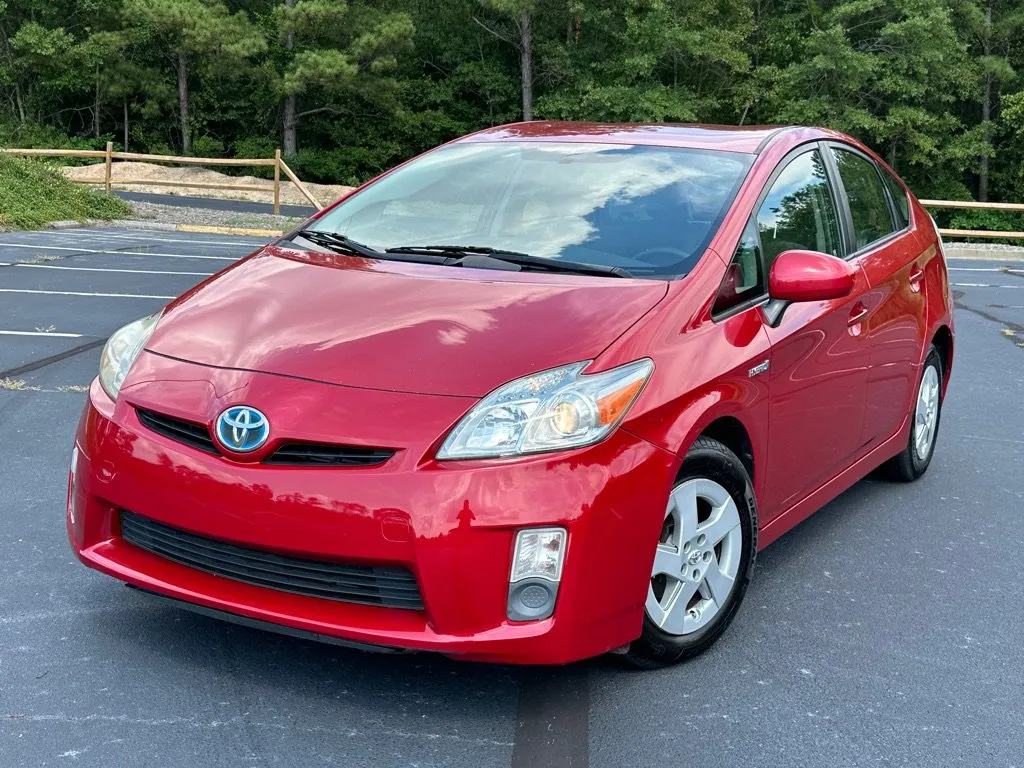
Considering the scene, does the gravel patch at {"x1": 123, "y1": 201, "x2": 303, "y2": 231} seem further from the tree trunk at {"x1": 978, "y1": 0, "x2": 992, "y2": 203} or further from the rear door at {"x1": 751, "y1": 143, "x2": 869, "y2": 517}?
the tree trunk at {"x1": 978, "y1": 0, "x2": 992, "y2": 203}

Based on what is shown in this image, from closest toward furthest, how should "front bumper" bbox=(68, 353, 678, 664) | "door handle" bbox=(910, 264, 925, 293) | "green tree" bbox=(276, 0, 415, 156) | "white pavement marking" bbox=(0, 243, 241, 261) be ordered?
"front bumper" bbox=(68, 353, 678, 664) < "door handle" bbox=(910, 264, 925, 293) < "white pavement marking" bbox=(0, 243, 241, 261) < "green tree" bbox=(276, 0, 415, 156)

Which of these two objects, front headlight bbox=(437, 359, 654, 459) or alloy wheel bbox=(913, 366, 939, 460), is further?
alloy wheel bbox=(913, 366, 939, 460)

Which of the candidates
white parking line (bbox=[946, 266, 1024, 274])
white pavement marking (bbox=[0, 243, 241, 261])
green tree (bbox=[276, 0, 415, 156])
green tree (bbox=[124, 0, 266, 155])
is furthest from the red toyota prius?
green tree (bbox=[124, 0, 266, 155])

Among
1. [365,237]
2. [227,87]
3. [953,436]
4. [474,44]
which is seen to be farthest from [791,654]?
[227,87]

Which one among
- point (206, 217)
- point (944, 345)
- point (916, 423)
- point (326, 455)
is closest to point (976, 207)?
point (206, 217)

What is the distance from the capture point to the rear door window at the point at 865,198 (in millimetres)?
4566

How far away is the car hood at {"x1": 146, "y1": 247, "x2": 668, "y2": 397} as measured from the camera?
2.95 metres

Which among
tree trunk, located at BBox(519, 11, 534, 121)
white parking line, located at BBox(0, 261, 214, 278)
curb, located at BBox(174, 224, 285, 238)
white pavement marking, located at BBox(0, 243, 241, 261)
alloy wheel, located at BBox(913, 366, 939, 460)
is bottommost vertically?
curb, located at BBox(174, 224, 285, 238)

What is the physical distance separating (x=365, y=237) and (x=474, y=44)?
38944 mm

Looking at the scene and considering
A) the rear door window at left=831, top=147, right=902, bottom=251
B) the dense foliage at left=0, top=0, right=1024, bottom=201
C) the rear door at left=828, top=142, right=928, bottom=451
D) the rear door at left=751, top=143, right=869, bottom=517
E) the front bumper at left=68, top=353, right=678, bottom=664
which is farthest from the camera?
the dense foliage at left=0, top=0, right=1024, bottom=201

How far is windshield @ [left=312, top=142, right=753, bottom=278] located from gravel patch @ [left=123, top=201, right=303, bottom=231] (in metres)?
16.4

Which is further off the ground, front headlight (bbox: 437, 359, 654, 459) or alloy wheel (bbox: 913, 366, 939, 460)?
front headlight (bbox: 437, 359, 654, 459)

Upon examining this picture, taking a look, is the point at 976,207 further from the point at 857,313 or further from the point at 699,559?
the point at 699,559

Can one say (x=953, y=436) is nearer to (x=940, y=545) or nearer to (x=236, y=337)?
(x=940, y=545)
